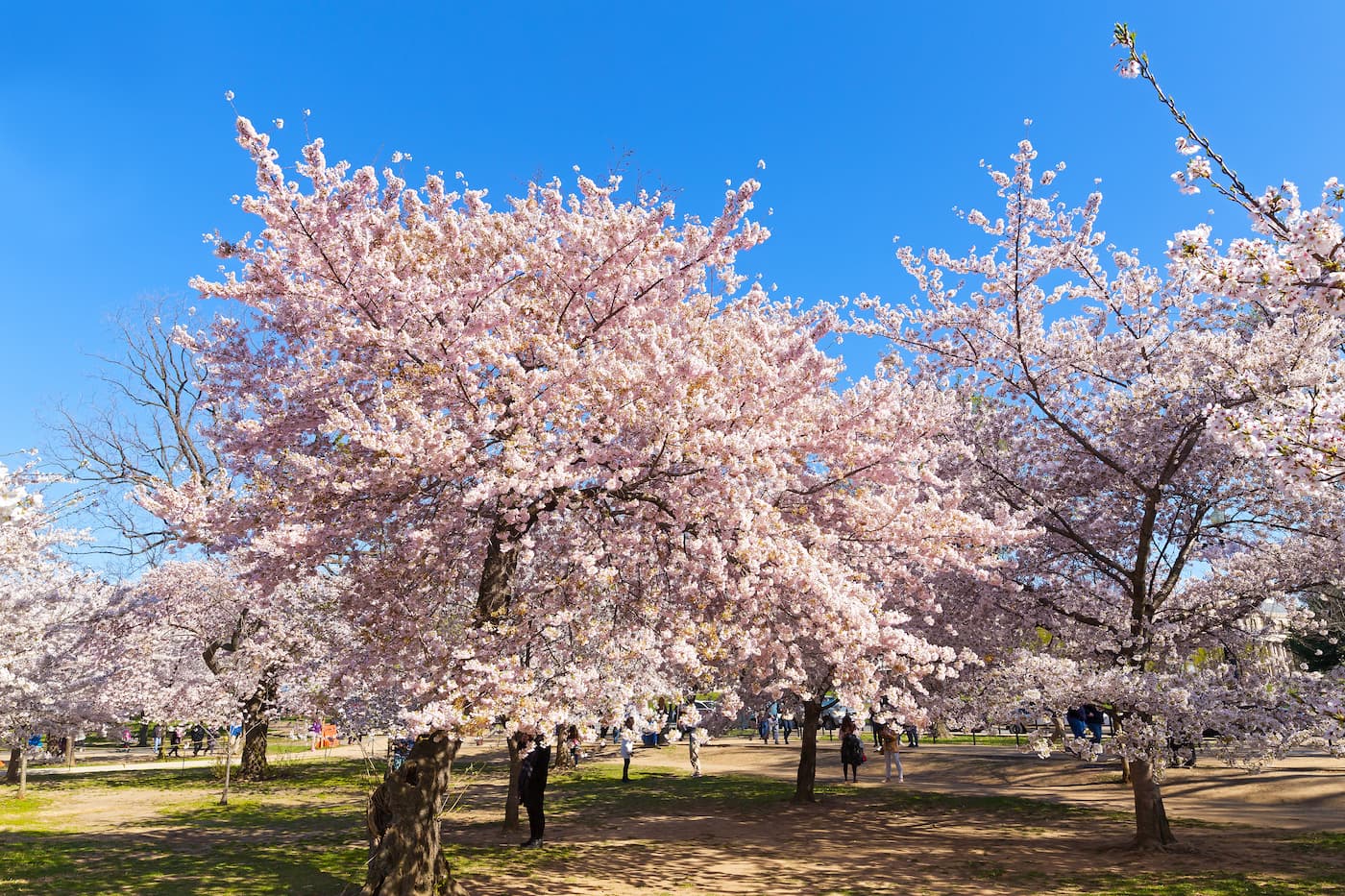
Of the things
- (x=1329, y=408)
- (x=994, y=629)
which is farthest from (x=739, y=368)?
(x=994, y=629)

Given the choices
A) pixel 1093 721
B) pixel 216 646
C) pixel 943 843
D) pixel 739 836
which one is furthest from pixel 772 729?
pixel 943 843

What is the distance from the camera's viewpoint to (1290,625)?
14008 millimetres

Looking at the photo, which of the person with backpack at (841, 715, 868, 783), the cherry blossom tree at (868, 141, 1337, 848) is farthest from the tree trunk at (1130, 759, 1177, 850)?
the person with backpack at (841, 715, 868, 783)

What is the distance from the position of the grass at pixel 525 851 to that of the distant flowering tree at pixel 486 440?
417 cm

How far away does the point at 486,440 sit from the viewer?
9031mm

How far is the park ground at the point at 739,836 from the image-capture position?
11.7 meters

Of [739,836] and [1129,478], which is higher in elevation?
[1129,478]

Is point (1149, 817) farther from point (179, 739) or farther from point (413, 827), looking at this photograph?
point (179, 739)

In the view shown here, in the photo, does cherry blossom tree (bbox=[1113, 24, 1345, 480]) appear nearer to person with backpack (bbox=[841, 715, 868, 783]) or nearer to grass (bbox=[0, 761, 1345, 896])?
grass (bbox=[0, 761, 1345, 896])

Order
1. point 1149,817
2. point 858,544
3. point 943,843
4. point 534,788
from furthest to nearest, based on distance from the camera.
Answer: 1. point 943,843
2. point 534,788
3. point 1149,817
4. point 858,544

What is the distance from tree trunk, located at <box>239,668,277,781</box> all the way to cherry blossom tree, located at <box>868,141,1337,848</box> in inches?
862

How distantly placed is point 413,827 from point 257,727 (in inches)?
843

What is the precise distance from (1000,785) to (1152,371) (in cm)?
1585

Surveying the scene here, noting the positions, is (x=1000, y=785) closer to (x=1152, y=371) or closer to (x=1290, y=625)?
(x=1290, y=625)
